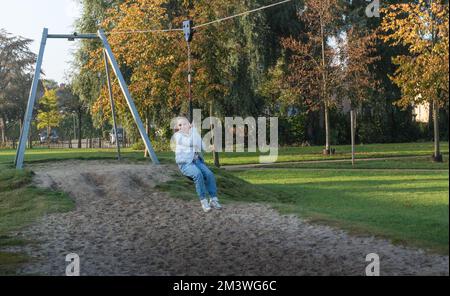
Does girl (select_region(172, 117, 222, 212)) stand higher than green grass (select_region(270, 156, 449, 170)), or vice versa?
girl (select_region(172, 117, 222, 212))

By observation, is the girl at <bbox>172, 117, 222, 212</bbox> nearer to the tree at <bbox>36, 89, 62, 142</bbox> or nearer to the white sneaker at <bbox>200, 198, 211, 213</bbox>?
the white sneaker at <bbox>200, 198, 211, 213</bbox>

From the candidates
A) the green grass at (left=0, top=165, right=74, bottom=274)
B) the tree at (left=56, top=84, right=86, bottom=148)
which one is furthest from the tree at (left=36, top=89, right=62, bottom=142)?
the green grass at (left=0, top=165, right=74, bottom=274)

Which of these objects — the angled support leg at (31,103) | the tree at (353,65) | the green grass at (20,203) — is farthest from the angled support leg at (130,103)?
the tree at (353,65)

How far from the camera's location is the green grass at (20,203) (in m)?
9.51

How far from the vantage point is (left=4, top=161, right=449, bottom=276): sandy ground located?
4930mm

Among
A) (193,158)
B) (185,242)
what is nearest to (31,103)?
(193,158)

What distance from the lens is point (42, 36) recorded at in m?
14.1

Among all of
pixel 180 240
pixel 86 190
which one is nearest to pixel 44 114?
pixel 86 190

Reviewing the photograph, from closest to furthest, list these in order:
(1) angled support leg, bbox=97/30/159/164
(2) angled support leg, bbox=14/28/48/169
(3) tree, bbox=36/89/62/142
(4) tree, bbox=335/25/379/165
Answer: (2) angled support leg, bbox=14/28/48/169 < (1) angled support leg, bbox=97/30/159/164 < (4) tree, bbox=335/25/379/165 < (3) tree, bbox=36/89/62/142

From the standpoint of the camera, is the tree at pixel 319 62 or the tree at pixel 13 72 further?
the tree at pixel 13 72

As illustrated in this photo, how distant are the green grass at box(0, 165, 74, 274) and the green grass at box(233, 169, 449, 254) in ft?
12.1

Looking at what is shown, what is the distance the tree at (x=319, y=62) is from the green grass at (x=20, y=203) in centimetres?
1742

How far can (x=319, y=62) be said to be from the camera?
1206 inches

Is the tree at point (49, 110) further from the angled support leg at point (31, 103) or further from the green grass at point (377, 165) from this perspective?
the angled support leg at point (31, 103)
